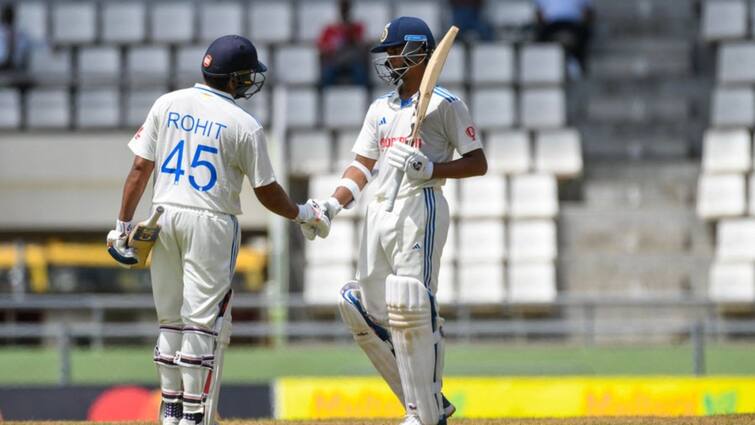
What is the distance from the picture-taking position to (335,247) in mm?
15070

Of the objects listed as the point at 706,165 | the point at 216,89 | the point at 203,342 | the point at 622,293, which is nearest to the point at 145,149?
the point at 216,89

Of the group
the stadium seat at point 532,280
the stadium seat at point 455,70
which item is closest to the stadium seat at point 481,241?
the stadium seat at point 532,280

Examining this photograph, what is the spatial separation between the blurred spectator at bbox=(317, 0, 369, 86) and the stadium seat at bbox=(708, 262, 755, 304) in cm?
463

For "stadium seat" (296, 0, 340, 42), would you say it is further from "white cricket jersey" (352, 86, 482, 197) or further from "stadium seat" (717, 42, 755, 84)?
"white cricket jersey" (352, 86, 482, 197)

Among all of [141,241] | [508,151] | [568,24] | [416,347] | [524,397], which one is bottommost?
[524,397]

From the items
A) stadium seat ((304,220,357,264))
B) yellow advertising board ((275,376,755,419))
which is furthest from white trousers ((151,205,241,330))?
stadium seat ((304,220,357,264))

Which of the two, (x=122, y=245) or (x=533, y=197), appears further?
(x=533, y=197)

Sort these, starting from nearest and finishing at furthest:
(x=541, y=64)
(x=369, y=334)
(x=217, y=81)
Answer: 1. (x=217, y=81)
2. (x=369, y=334)
3. (x=541, y=64)

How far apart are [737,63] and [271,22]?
222 inches

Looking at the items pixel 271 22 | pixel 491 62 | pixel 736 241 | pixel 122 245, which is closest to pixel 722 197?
pixel 736 241


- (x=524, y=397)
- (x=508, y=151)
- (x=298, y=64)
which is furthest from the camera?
(x=298, y=64)

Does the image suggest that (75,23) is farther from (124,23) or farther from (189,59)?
(189,59)

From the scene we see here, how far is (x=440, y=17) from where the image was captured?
689 inches

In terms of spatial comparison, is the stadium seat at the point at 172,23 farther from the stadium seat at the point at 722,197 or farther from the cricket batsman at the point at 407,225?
the cricket batsman at the point at 407,225
